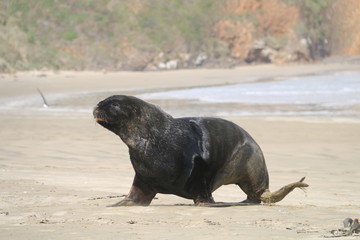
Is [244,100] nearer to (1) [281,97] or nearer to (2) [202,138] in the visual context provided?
(1) [281,97]

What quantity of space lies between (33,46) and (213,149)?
3439cm

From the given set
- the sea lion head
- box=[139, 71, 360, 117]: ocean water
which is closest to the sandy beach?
the sea lion head

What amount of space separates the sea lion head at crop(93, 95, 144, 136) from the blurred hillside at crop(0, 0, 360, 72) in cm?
3060

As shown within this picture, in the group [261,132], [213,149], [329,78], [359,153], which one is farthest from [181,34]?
[213,149]

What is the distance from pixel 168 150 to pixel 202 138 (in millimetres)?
445

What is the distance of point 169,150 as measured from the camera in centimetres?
695

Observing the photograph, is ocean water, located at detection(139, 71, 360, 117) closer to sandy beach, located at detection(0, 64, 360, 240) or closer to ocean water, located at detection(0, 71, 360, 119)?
ocean water, located at detection(0, 71, 360, 119)

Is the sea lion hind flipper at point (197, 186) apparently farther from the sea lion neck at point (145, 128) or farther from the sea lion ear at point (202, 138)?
the sea lion neck at point (145, 128)

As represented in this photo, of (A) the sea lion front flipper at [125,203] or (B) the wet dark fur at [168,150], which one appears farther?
(A) the sea lion front flipper at [125,203]

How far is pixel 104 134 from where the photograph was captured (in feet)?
51.6

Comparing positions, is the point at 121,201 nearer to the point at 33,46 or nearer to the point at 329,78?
the point at 329,78

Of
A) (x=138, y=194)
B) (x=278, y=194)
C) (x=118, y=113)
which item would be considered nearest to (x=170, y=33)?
(x=278, y=194)

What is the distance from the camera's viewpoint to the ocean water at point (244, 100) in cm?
2056

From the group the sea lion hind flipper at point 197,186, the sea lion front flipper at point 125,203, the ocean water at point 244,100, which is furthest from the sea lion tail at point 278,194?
the ocean water at point 244,100
